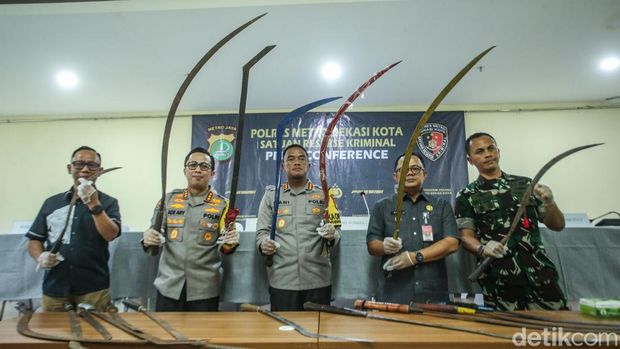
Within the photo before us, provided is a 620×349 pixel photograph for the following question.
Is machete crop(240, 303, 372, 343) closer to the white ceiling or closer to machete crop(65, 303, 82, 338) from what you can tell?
machete crop(65, 303, 82, 338)

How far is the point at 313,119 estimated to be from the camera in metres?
4.82

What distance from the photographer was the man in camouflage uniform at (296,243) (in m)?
1.96

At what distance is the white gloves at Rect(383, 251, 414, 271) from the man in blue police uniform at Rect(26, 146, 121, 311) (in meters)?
1.61

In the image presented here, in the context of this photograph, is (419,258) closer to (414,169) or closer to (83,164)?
(414,169)

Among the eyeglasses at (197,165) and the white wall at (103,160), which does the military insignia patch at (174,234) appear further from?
the white wall at (103,160)

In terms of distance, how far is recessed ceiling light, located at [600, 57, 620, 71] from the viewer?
12.6 feet

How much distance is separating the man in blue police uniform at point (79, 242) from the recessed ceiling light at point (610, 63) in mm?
5084

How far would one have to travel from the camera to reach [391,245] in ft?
5.99

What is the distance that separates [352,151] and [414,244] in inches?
112

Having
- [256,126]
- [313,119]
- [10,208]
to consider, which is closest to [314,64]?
[313,119]

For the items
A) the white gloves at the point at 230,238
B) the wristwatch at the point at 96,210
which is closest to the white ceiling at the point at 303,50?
the wristwatch at the point at 96,210

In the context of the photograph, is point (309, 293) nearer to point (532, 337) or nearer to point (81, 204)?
point (532, 337)

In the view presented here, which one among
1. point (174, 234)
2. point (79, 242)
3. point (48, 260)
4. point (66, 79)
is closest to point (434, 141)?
point (174, 234)

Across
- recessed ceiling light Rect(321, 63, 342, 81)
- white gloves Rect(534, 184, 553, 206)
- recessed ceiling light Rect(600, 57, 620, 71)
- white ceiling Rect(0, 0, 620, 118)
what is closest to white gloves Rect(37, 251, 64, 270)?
white ceiling Rect(0, 0, 620, 118)
